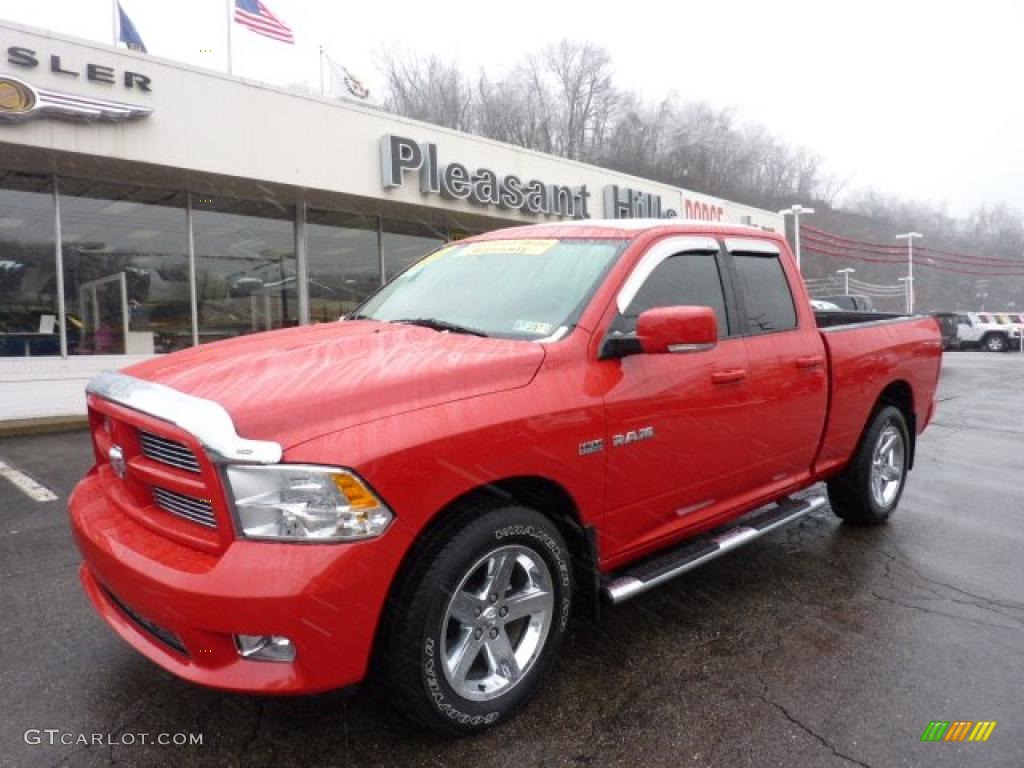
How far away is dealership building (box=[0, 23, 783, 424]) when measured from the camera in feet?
30.3

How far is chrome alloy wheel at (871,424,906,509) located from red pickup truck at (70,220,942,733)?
1232mm

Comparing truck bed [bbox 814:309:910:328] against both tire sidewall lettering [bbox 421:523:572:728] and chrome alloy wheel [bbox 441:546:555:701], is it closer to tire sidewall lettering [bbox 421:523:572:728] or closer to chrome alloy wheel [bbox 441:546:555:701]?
tire sidewall lettering [bbox 421:523:572:728]

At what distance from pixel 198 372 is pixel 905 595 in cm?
365

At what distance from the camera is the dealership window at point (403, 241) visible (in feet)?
47.4

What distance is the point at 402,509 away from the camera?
7.42 ft

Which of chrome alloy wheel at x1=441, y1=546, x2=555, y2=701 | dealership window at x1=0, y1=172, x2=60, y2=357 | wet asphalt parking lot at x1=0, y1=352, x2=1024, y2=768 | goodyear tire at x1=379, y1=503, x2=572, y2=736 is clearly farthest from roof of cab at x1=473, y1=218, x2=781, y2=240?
dealership window at x1=0, y1=172, x2=60, y2=357

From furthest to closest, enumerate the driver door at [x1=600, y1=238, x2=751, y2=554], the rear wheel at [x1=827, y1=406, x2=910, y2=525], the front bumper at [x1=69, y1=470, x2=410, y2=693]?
the rear wheel at [x1=827, y1=406, x2=910, y2=525]
the driver door at [x1=600, y1=238, x2=751, y2=554]
the front bumper at [x1=69, y1=470, x2=410, y2=693]

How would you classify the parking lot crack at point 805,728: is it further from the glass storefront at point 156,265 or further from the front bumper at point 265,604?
the glass storefront at point 156,265

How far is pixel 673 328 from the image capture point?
2781 millimetres

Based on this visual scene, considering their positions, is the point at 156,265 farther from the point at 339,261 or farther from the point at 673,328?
the point at 673,328

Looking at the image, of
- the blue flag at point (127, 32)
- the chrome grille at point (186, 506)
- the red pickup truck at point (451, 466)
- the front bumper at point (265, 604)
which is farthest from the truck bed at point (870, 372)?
the blue flag at point (127, 32)

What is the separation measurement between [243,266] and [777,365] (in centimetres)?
1066

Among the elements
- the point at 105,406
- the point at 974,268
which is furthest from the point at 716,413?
the point at 974,268

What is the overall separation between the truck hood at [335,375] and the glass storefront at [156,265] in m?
8.95
